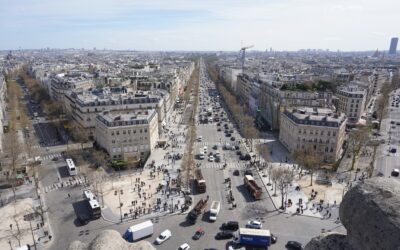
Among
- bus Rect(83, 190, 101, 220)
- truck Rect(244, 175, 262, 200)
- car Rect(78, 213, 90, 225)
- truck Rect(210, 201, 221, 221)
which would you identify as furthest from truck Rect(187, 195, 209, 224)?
car Rect(78, 213, 90, 225)

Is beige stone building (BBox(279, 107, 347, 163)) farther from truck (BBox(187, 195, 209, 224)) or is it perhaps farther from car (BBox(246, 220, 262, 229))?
car (BBox(246, 220, 262, 229))

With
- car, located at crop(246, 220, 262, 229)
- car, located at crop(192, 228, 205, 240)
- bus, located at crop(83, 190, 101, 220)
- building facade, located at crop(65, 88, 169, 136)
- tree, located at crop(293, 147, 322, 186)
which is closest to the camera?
car, located at crop(192, 228, 205, 240)

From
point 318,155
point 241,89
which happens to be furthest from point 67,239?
point 241,89

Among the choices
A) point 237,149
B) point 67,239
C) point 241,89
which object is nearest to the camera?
point 67,239

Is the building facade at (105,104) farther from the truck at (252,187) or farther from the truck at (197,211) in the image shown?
the truck at (197,211)

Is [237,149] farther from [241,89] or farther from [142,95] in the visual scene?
[241,89]

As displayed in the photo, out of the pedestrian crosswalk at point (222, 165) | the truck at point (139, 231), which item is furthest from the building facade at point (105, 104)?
the truck at point (139, 231)
